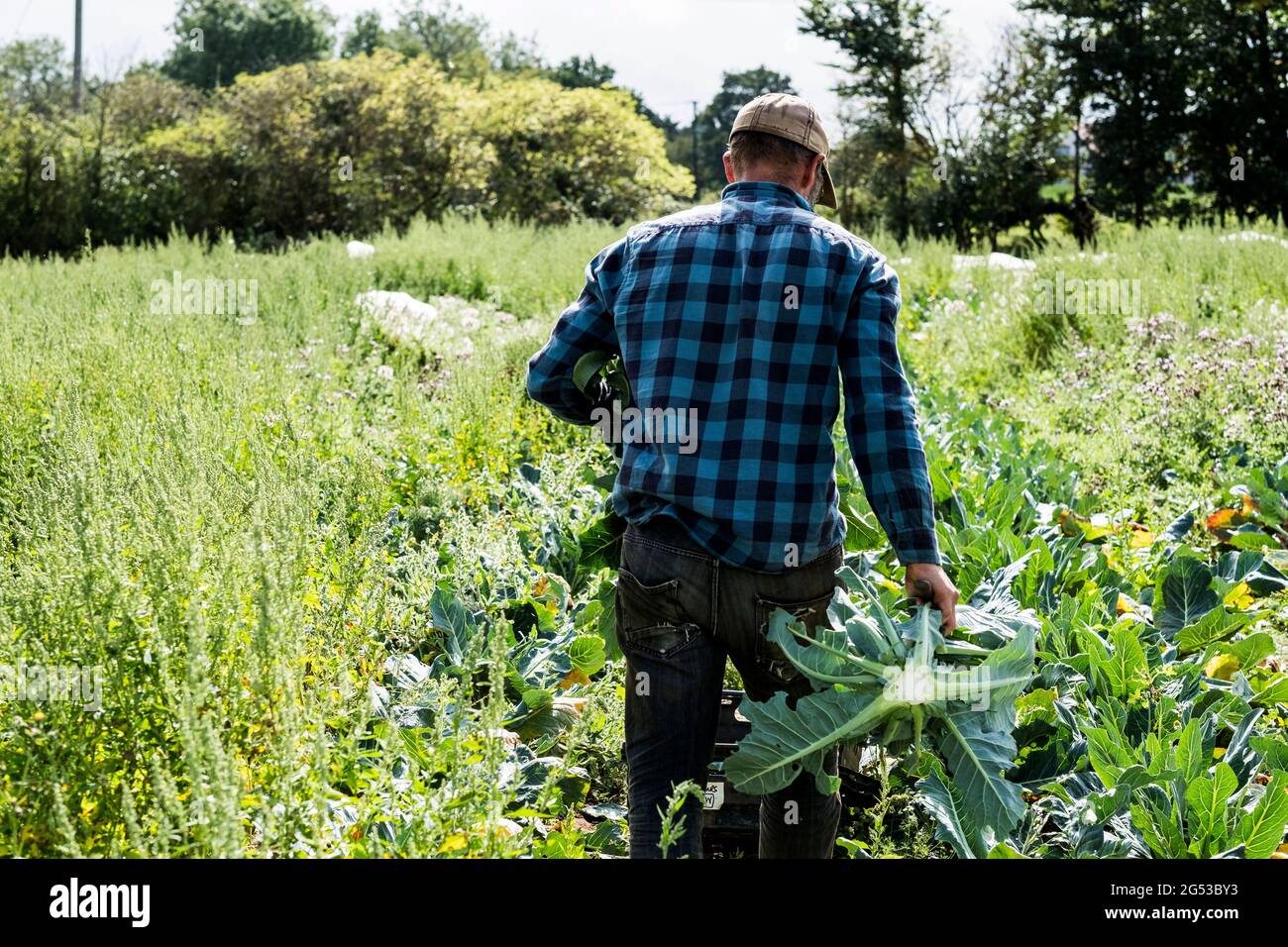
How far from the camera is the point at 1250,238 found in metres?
11.8

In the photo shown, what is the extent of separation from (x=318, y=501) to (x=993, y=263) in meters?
11.3

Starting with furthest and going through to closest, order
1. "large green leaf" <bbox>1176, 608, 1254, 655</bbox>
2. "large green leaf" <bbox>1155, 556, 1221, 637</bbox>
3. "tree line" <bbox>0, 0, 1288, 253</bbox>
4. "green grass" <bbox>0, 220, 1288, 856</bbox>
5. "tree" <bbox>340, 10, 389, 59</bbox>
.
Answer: "tree" <bbox>340, 10, 389, 59</bbox>
"tree line" <bbox>0, 0, 1288, 253</bbox>
"large green leaf" <bbox>1155, 556, 1221, 637</bbox>
"large green leaf" <bbox>1176, 608, 1254, 655</bbox>
"green grass" <bbox>0, 220, 1288, 856</bbox>

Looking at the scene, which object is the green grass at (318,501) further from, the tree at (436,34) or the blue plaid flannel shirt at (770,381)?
the tree at (436,34)

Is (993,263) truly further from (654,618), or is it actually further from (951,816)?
(654,618)

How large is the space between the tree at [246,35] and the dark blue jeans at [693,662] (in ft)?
181

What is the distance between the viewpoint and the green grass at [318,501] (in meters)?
2.37

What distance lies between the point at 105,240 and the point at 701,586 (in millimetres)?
18453

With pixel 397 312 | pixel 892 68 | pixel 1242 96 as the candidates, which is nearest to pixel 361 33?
pixel 892 68

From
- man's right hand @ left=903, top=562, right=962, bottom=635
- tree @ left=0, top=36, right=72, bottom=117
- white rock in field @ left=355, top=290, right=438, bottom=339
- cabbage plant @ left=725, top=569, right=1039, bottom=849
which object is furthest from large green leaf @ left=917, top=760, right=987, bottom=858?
tree @ left=0, top=36, right=72, bottom=117

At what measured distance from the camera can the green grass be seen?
2365mm

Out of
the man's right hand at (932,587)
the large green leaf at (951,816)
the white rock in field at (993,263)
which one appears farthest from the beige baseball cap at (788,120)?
the white rock in field at (993,263)

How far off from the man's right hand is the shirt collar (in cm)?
85

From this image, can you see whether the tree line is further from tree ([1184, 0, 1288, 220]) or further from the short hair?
the short hair

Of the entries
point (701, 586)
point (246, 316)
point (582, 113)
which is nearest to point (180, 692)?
point (701, 586)
